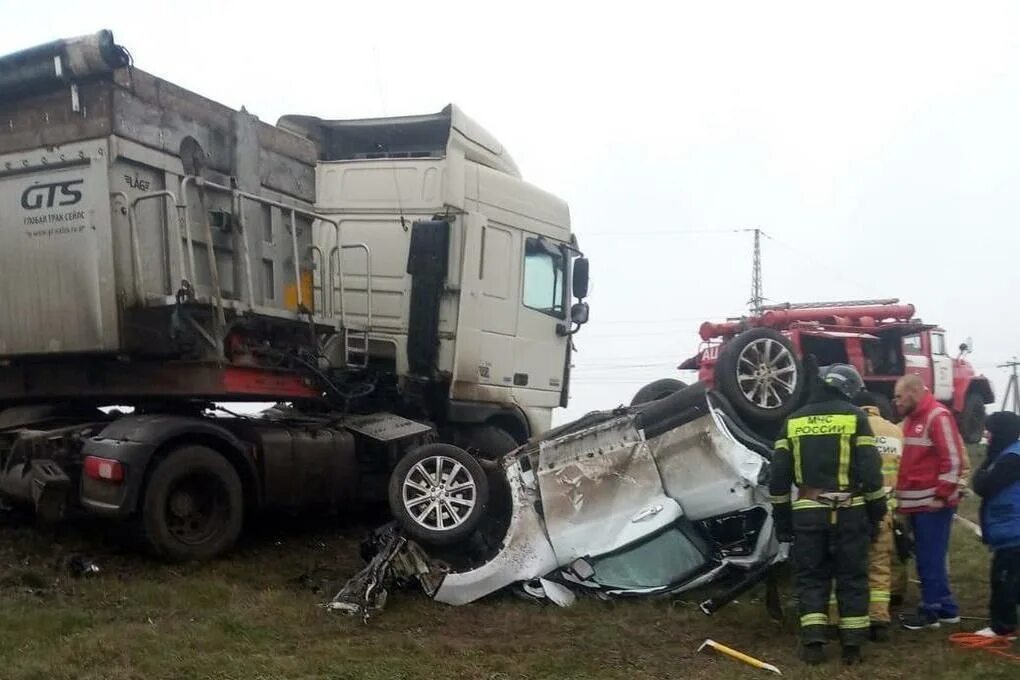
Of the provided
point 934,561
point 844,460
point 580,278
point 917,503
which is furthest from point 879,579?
point 580,278

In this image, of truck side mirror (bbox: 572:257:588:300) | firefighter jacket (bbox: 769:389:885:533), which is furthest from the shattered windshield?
truck side mirror (bbox: 572:257:588:300)

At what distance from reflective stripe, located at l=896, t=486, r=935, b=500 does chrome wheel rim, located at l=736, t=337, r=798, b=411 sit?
108 cm

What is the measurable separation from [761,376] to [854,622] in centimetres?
224

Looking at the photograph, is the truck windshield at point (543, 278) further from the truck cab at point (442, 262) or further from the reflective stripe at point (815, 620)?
the reflective stripe at point (815, 620)

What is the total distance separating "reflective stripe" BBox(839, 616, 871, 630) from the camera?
14.6ft

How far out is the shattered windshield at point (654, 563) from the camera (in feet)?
18.1

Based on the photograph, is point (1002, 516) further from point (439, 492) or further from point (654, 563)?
point (439, 492)

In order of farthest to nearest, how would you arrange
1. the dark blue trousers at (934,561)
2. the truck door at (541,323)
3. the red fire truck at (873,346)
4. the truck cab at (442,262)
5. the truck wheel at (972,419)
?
the truck wheel at (972,419)
the red fire truck at (873,346)
the truck door at (541,323)
the truck cab at (442,262)
the dark blue trousers at (934,561)

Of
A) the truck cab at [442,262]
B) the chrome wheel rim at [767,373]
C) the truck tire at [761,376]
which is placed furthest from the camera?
the truck cab at [442,262]

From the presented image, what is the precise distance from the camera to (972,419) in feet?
50.4

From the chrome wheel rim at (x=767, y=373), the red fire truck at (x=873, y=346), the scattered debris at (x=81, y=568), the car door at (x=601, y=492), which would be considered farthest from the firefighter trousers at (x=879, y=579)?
the scattered debris at (x=81, y=568)

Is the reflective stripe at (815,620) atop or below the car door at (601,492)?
below

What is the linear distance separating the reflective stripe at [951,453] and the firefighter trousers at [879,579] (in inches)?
16.1

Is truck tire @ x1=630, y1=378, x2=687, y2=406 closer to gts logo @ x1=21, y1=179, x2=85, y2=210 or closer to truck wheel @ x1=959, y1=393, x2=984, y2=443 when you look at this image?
gts logo @ x1=21, y1=179, x2=85, y2=210
